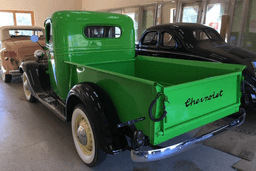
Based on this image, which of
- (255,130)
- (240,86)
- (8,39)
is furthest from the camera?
(8,39)

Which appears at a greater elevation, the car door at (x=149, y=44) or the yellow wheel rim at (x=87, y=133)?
the car door at (x=149, y=44)

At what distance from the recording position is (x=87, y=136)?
2.07 meters

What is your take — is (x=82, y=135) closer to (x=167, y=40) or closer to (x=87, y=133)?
(x=87, y=133)

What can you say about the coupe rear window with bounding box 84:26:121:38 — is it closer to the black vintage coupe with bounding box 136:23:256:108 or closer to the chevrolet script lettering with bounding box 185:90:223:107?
the black vintage coupe with bounding box 136:23:256:108

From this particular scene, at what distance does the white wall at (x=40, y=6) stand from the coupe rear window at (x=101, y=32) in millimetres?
11250

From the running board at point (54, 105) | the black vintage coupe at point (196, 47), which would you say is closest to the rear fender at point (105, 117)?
the running board at point (54, 105)

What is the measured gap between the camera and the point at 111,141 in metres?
1.74

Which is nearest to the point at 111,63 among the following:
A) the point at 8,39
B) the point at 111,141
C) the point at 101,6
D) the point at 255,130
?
the point at 111,141

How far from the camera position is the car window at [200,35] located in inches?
168

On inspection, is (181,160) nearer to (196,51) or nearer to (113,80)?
(113,80)

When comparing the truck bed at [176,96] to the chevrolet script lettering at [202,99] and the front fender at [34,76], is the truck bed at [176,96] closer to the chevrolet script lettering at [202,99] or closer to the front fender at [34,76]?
the chevrolet script lettering at [202,99]

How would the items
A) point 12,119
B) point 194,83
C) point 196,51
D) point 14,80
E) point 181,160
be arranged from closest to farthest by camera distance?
1. point 194,83
2. point 181,160
3. point 12,119
4. point 196,51
5. point 14,80

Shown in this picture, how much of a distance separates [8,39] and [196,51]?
5.25m

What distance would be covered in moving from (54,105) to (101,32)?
4.33 feet
